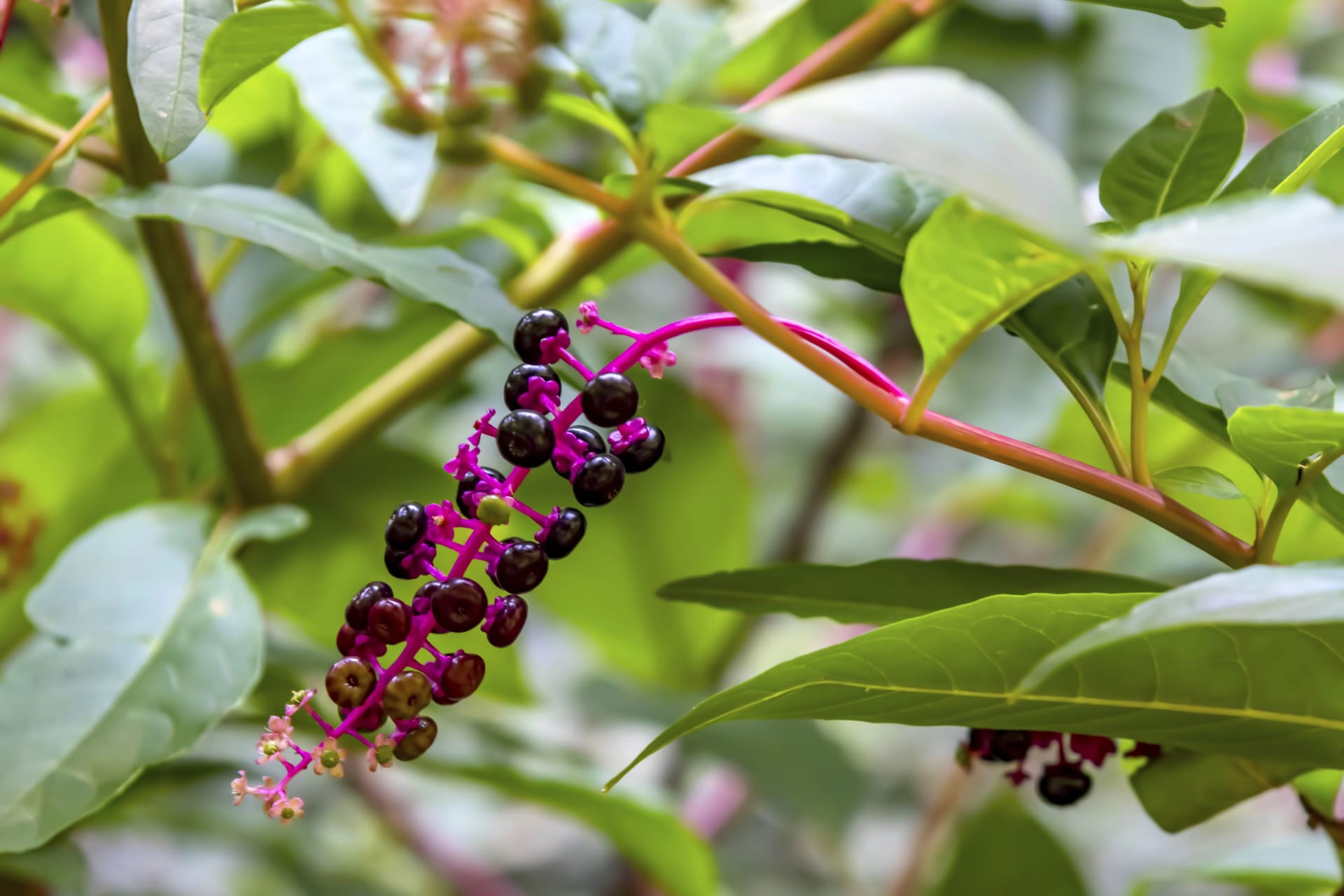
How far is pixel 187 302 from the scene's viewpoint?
48 cm

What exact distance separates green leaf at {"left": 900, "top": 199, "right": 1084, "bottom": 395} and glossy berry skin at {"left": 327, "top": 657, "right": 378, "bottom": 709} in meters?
0.20

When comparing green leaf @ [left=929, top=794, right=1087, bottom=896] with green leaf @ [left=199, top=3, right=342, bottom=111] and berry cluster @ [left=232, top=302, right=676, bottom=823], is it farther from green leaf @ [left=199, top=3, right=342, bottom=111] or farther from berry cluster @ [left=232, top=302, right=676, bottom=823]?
green leaf @ [left=199, top=3, right=342, bottom=111]

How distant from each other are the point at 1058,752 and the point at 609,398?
0.24 m

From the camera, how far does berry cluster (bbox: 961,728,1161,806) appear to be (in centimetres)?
43

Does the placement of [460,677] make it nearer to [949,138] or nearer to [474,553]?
[474,553]

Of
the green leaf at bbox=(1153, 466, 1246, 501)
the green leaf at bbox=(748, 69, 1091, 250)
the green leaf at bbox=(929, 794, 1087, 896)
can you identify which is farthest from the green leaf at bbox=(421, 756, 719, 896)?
the green leaf at bbox=(748, 69, 1091, 250)

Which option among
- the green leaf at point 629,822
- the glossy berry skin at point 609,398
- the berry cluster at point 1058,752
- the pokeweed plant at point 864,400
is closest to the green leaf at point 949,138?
the pokeweed plant at point 864,400

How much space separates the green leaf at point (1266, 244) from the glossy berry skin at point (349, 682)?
24 centimetres

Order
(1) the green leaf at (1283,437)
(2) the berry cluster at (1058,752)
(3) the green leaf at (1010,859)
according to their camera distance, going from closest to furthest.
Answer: (1) the green leaf at (1283,437) < (2) the berry cluster at (1058,752) < (3) the green leaf at (1010,859)

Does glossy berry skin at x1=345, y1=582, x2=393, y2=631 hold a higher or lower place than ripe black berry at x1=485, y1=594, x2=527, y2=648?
lower

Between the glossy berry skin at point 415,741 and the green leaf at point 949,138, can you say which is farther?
the glossy berry skin at point 415,741

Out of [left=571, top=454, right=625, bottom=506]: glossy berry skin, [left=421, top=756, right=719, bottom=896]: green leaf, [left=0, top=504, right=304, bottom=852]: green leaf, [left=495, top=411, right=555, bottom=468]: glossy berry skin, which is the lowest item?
[left=421, top=756, right=719, bottom=896]: green leaf

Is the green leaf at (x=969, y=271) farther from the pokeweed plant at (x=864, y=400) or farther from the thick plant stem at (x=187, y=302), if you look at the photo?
the thick plant stem at (x=187, y=302)

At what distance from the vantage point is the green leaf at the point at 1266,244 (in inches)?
8.1
